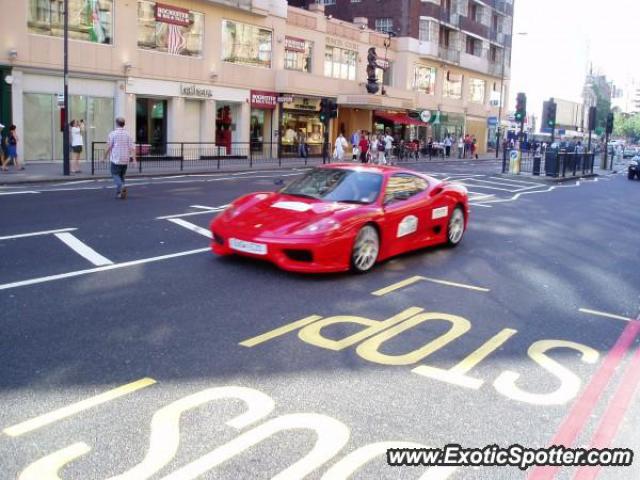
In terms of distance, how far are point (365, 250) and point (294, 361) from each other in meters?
3.42

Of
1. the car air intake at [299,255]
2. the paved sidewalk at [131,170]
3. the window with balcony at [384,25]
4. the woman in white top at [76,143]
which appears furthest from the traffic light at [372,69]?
the car air intake at [299,255]

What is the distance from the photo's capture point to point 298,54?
4006 centimetres

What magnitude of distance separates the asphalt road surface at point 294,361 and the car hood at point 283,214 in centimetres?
53

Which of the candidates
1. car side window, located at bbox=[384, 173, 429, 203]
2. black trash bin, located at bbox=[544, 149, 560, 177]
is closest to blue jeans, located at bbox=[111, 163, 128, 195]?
car side window, located at bbox=[384, 173, 429, 203]

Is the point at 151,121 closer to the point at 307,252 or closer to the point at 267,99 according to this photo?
the point at 267,99

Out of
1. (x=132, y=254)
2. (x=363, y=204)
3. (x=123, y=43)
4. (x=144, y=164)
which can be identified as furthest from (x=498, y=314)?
(x=123, y=43)

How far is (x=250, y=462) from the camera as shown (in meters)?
3.69

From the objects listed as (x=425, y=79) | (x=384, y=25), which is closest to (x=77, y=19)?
(x=384, y=25)

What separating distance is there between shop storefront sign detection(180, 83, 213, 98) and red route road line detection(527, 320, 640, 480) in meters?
28.2

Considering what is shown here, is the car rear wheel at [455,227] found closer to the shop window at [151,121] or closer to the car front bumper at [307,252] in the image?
the car front bumper at [307,252]

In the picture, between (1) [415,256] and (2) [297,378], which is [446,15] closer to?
(1) [415,256]

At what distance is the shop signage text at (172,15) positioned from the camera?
30719mm

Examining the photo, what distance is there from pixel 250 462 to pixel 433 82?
5447 cm

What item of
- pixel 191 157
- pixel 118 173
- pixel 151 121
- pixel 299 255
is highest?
pixel 151 121
